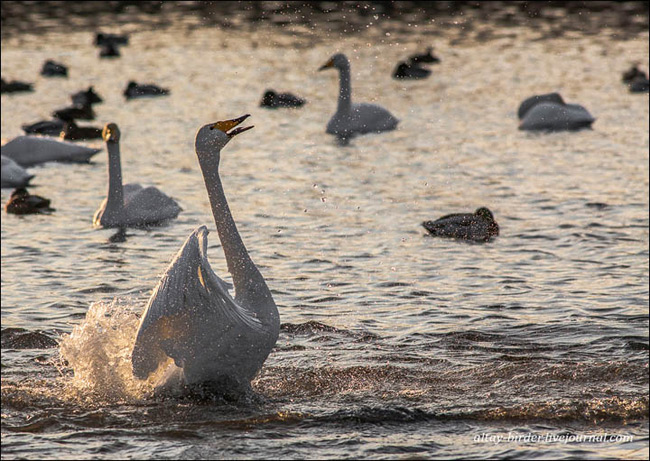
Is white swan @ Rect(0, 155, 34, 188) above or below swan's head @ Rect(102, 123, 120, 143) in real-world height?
below

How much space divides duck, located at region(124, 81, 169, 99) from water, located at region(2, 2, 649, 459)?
29 centimetres

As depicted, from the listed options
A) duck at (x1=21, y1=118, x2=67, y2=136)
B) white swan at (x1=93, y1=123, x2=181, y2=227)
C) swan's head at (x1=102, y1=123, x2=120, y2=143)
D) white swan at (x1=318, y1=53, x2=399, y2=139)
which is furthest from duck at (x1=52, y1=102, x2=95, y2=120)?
white swan at (x1=93, y1=123, x2=181, y2=227)

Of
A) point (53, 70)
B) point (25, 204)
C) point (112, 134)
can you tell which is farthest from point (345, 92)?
point (53, 70)

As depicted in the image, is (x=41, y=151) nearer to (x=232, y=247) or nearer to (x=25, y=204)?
(x=25, y=204)

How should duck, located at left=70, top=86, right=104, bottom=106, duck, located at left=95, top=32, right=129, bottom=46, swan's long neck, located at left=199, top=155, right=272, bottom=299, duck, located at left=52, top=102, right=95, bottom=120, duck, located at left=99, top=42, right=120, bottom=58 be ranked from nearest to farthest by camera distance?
swan's long neck, located at left=199, top=155, right=272, bottom=299 → duck, located at left=52, top=102, right=95, bottom=120 → duck, located at left=70, top=86, right=104, bottom=106 → duck, located at left=99, top=42, right=120, bottom=58 → duck, located at left=95, top=32, right=129, bottom=46

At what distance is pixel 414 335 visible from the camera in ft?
30.5

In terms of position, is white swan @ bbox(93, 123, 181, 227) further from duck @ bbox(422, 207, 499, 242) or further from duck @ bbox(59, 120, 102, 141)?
duck @ bbox(59, 120, 102, 141)

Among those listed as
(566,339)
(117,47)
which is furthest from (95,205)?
(117,47)

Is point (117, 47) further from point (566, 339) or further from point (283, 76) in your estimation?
point (566, 339)

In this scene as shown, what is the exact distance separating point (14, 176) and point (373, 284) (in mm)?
6696

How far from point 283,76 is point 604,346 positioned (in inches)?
694

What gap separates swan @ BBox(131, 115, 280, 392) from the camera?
6.96 metres

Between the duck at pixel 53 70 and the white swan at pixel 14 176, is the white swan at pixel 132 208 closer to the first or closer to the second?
the white swan at pixel 14 176

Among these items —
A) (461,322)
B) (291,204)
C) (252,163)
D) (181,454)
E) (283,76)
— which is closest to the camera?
(181,454)
